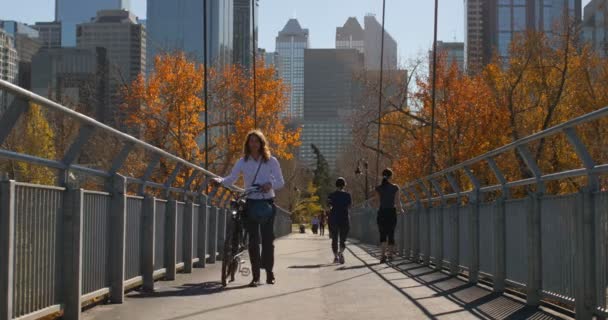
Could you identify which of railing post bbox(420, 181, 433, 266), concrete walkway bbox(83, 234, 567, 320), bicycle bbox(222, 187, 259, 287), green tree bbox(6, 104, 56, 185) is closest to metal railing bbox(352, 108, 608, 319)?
concrete walkway bbox(83, 234, 567, 320)

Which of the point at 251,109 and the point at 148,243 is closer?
the point at 148,243

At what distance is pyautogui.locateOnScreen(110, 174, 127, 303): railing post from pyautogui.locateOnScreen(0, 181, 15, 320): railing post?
9.35 ft

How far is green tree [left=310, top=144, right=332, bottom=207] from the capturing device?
14800 centimetres

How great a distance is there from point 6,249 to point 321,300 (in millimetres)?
4342

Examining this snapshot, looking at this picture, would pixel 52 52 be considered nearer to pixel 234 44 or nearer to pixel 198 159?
pixel 234 44

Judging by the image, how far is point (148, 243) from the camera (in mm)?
10648

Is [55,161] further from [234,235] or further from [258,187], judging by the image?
[234,235]

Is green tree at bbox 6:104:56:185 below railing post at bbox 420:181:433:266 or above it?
above

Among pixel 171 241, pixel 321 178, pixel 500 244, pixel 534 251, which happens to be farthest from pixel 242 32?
pixel 534 251

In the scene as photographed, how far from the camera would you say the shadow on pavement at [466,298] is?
8711 millimetres

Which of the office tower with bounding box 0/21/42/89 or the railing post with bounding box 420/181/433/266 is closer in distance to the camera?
the railing post with bounding box 420/181/433/266

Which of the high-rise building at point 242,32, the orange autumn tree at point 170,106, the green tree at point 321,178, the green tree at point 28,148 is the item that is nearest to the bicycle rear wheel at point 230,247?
the green tree at point 28,148

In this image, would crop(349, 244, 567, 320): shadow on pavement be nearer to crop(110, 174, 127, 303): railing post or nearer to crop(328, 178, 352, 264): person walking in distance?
crop(110, 174, 127, 303): railing post

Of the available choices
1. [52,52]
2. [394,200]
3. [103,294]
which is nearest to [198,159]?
[394,200]
